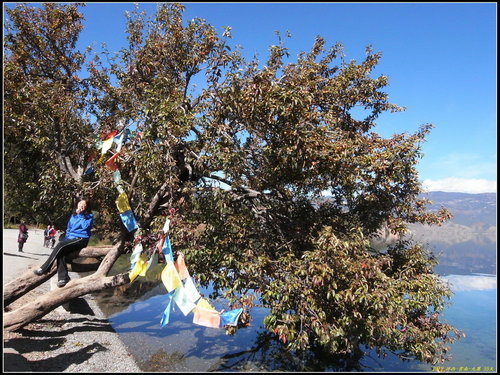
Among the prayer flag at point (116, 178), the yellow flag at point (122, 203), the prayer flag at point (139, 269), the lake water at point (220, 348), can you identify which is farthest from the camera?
the lake water at point (220, 348)

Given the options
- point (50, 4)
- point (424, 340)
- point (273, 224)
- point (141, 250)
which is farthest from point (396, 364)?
point (50, 4)

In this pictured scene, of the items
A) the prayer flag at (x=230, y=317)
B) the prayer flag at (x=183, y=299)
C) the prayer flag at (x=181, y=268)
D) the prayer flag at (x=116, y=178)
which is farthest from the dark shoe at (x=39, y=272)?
the prayer flag at (x=230, y=317)

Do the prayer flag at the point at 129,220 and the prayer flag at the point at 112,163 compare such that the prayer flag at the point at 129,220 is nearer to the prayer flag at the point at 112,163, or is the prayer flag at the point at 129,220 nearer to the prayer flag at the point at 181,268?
the prayer flag at the point at 112,163

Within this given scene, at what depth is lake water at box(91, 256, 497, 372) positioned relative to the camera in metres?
11.3

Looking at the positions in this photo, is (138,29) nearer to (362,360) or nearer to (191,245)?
(191,245)

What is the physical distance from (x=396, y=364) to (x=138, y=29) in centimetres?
1494

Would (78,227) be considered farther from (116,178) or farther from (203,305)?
(203,305)

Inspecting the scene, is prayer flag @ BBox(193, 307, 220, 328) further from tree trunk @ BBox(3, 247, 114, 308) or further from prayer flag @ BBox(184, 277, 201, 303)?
tree trunk @ BBox(3, 247, 114, 308)

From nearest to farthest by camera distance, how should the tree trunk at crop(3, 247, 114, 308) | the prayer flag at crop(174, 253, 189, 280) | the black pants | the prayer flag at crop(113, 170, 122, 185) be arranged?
the prayer flag at crop(174, 253, 189, 280) → the black pants → the prayer flag at crop(113, 170, 122, 185) → the tree trunk at crop(3, 247, 114, 308)

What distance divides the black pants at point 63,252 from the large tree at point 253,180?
2.71 feet

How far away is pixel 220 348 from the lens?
12656 mm

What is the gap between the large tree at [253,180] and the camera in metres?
8.07

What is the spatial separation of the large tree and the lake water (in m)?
2.01

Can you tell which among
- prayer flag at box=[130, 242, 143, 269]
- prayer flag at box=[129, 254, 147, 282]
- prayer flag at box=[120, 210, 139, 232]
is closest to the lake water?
prayer flag at box=[129, 254, 147, 282]
